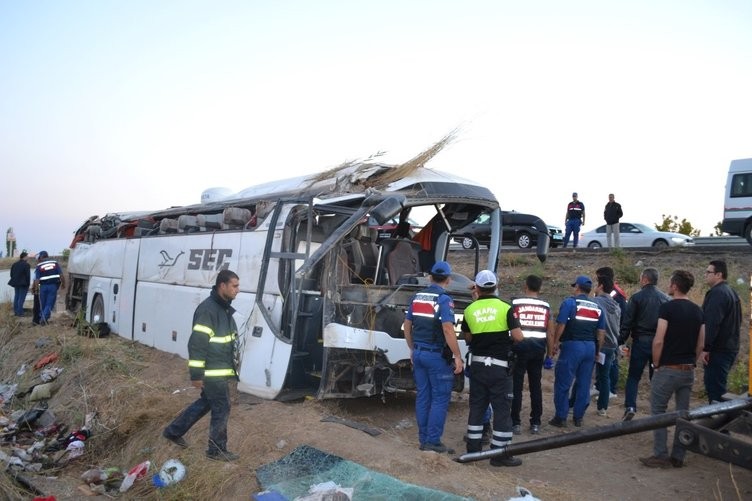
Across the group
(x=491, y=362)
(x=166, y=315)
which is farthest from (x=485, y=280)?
(x=166, y=315)

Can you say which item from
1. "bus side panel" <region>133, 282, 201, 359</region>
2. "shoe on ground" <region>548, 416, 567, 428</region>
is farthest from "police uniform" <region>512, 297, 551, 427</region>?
"bus side panel" <region>133, 282, 201, 359</region>

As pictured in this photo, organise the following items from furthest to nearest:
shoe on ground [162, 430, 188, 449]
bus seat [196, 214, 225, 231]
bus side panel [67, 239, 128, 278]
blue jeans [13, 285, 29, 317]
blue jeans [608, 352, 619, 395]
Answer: blue jeans [13, 285, 29, 317]
bus side panel [67, 239, 128, 278]
bus seat [196, 214, 225, 231]
blue jeans [608, 352, 619, 395]
shoe on ground [162, 430, 188, 449]

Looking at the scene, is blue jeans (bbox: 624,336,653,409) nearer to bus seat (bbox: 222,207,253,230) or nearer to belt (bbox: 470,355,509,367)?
belt (bbox: 470,355,509,367)

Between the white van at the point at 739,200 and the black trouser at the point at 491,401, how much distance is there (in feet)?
45.4

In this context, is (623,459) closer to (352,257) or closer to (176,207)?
(352,257)

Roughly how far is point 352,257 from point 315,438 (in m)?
2.49

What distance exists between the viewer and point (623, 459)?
6.43 m

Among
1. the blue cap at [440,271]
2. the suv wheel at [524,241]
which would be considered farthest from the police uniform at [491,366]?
the suv wheel at [524,241]

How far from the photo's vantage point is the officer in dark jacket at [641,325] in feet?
24.5

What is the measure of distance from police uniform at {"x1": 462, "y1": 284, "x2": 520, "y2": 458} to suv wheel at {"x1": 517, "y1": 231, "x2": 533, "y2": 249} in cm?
1555

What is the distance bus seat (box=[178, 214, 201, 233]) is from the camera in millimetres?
10228

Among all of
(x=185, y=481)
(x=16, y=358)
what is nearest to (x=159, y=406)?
(x=185, y=481)

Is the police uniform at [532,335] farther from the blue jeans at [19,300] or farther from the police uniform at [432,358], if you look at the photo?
the blue jeans at [19,300]

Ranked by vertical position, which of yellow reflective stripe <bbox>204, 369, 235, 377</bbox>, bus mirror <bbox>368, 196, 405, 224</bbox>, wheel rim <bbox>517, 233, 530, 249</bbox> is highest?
bus mirror <bbox>368, 196, 405, 224</bbox>
